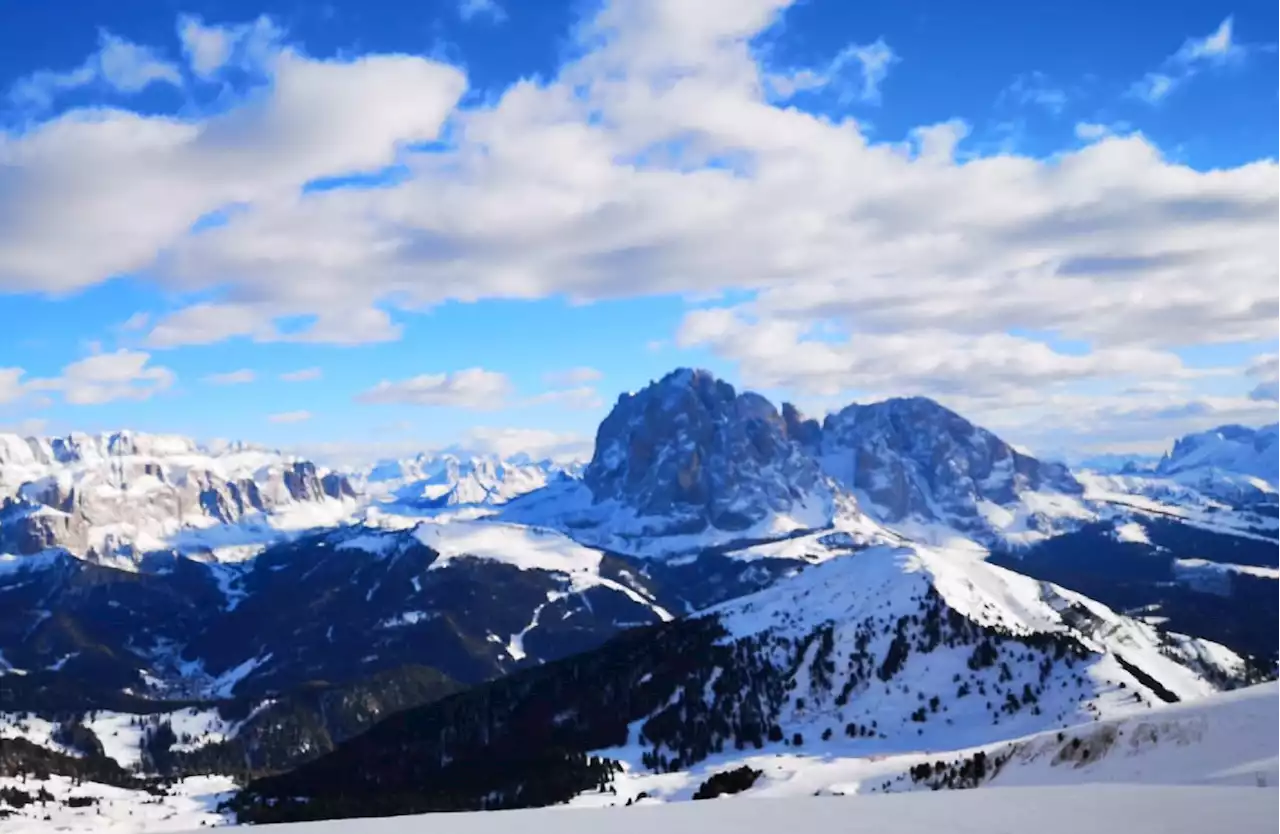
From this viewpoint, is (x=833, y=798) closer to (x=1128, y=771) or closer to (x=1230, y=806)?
(x=1230, y=806)

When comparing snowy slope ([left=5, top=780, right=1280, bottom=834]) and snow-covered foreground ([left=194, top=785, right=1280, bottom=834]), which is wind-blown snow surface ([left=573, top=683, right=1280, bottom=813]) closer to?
snowy slope ([left=5, top=780, right=1280, bottom=834])

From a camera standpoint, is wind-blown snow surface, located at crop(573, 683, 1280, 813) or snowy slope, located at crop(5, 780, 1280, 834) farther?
wind-blown snow surface, located at crop(573, 683, 1280, 813)

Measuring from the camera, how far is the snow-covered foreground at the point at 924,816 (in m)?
29.5

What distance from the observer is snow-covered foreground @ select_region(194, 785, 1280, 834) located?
29547 mm

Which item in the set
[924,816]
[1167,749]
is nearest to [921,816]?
[924,816]

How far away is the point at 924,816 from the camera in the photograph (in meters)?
32.0

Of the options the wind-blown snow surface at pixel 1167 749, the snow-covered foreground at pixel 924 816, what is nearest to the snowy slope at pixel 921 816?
the snow-covered foreground at pixel 924 816

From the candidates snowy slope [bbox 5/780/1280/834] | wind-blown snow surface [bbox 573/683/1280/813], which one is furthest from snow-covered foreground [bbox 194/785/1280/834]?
wind-blown snow surface [bbox 573/683/1280/813]

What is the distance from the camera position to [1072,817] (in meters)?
30.7

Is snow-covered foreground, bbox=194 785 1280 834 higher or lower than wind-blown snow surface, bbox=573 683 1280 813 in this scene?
higher

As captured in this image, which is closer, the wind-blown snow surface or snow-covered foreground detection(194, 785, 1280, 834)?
snow-covered foreground detection(194, 785, 1280, 834)

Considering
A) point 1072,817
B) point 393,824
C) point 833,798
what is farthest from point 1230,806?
point 393,824

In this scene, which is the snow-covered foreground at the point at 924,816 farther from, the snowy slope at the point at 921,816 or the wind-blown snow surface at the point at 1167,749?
the wind-blown snow surface at the point at 1167,749

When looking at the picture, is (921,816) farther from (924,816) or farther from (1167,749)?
(1167,749)
